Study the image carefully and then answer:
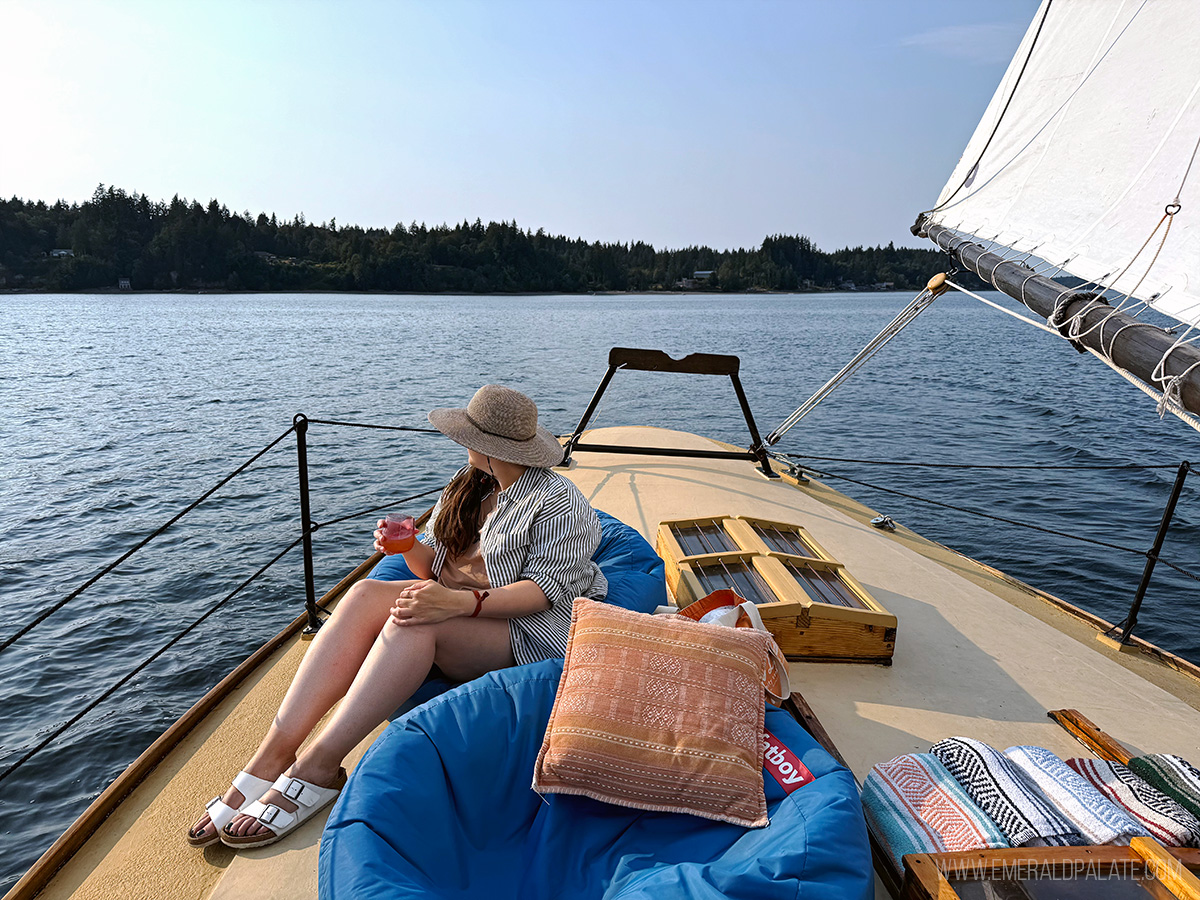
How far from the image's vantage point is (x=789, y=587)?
→ 3.18m

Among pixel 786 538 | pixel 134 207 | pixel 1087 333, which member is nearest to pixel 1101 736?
pixel 1087 333

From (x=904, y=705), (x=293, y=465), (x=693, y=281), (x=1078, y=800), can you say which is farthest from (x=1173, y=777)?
(x=693, y=281)

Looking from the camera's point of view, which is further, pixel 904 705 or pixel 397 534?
pixel 904 705

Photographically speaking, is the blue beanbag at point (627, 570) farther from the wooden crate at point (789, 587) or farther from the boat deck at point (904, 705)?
the boat deck at point (904, 705)

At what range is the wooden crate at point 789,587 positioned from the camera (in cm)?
307

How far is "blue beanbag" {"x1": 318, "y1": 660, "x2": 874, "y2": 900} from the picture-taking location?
5.16 feet

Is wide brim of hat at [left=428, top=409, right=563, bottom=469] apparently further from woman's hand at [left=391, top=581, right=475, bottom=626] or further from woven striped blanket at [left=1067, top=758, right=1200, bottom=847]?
woven striped blanket at [left=1067, top=758, right=1200, bottom=847]

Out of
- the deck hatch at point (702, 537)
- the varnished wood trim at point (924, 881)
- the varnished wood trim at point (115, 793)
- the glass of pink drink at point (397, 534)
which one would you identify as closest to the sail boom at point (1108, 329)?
the varnished wood trim at point (924, 881)

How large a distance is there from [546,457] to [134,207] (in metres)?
91.3

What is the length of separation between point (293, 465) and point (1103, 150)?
11.4 metres

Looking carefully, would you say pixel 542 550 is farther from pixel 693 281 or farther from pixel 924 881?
pixel 693 281

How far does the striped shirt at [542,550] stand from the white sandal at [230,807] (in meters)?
0.88

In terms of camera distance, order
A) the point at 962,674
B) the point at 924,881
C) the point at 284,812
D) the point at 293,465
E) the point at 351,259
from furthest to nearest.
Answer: the point at 351,259
the point at 293,465
the point at 962,674
the point at 284,812
the point at 924,881

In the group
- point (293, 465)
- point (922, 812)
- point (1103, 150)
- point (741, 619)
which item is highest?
point (1103, 150)
